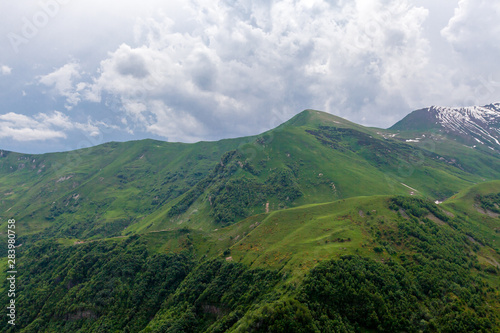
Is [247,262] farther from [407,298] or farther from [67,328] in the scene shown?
[67,328]

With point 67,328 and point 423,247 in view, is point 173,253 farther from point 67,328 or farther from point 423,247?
point 423,247

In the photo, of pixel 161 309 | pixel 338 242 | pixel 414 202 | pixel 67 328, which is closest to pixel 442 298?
pixel 338 242

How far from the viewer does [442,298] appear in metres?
88.3

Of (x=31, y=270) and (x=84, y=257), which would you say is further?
(x=31, y=270)

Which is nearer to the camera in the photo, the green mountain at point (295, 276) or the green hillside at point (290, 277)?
the green hillside at point (290, 277)

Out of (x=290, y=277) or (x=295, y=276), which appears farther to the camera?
(x=290, y=277)

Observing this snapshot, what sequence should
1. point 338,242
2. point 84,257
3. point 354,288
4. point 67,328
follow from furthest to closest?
point 84,257 < point 67,328 < point 338,242 < point 354,288

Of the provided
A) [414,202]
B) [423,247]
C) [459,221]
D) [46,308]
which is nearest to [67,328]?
[46,308]

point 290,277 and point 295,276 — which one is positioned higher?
point 295,276

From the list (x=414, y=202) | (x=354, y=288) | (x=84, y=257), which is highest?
(x=414, y=202)

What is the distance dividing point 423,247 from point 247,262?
81.1 meters

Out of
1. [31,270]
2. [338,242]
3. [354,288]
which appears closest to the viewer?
[354,288]

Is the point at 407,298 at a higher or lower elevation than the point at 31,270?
higher

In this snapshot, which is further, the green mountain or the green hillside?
the green mountain
